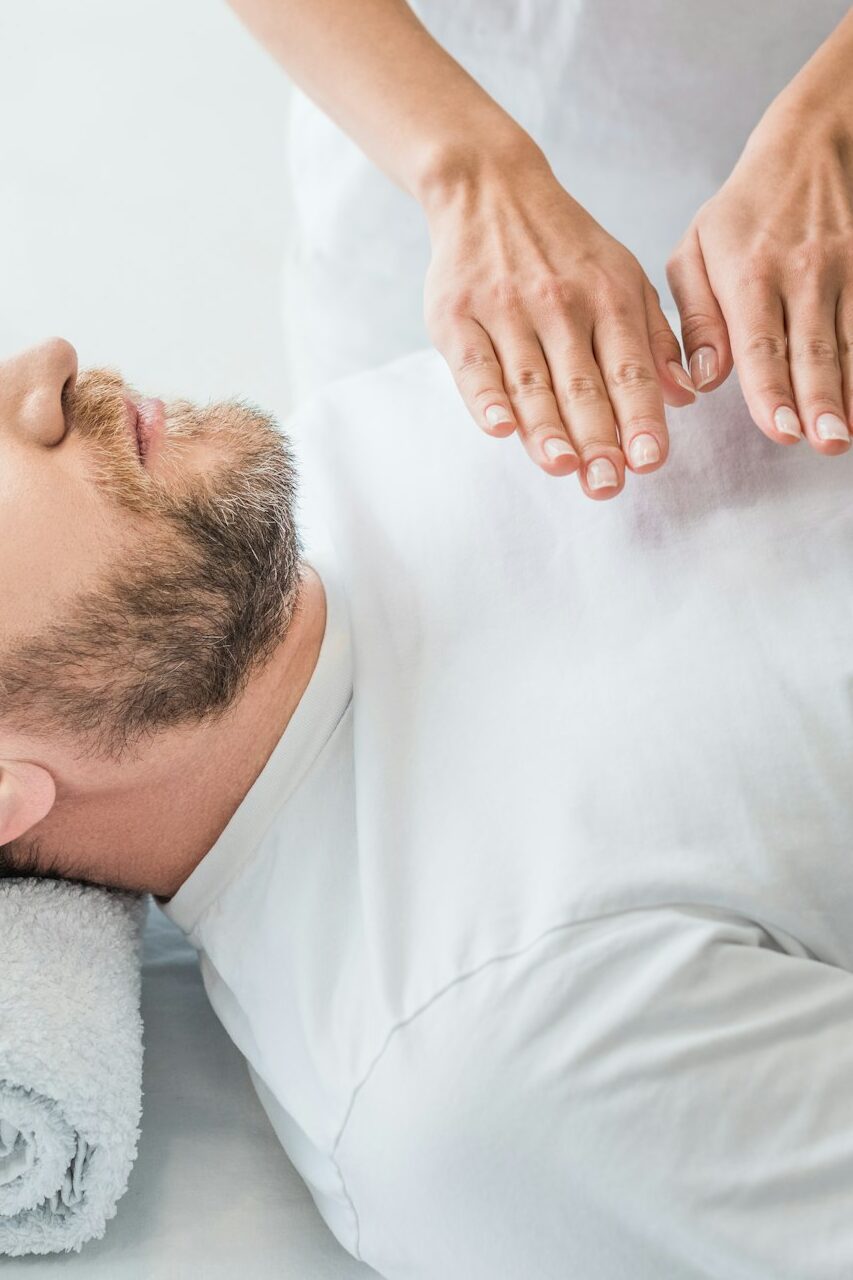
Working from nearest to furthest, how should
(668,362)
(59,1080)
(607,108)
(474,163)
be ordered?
(59,1080), (668,362), (474,163), (607,108)

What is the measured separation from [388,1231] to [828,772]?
1.46ft

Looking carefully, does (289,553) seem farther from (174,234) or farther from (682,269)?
(174,234)

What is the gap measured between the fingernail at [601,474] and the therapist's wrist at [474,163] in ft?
1.01

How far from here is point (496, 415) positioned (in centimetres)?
99

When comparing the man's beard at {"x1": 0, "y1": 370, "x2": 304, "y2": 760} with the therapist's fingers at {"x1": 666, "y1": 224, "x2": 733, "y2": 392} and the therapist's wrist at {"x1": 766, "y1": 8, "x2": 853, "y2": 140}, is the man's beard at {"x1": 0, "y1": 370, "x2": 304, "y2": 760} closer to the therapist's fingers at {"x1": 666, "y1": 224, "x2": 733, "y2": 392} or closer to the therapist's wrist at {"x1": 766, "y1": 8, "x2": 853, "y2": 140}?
the therapist's fingers at {"x1": 666, "y1": 224, "x2": 733, "y2": 392}

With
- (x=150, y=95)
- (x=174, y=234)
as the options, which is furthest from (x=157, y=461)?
(x=150, y=95)

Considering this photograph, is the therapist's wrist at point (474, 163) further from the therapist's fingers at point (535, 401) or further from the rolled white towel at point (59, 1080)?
the rolled white towel at point (59, 1080)

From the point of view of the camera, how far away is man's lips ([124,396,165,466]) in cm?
108

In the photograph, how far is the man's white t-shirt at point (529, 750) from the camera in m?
0.93

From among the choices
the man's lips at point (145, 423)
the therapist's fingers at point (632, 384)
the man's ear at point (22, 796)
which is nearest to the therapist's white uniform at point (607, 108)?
the therapist's fingers at point (632, 384)

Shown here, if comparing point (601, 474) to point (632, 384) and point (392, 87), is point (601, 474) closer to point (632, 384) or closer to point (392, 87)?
point (632, 384)

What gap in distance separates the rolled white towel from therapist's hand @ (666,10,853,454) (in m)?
0.66

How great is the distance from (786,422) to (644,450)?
0.10 m

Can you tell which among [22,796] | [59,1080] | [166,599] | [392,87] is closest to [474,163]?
[392,87]
